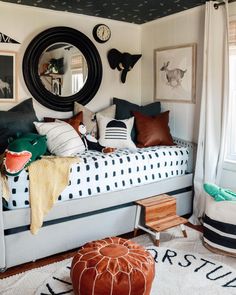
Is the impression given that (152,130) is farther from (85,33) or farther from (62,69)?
(85,33)

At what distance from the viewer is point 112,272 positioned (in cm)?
169

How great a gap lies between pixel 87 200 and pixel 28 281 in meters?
0.73

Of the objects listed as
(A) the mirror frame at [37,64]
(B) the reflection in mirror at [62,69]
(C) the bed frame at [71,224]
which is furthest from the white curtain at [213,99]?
(B) the reflection in mirror at [62,69]

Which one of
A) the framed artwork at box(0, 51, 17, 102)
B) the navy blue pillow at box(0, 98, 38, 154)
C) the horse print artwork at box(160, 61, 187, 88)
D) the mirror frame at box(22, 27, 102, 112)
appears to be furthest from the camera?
the horse print artwork at box(160, 61, 187, 88)

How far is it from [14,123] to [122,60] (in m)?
1.58

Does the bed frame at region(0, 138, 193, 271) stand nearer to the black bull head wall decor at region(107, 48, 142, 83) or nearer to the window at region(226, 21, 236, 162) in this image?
the window at region(226, 21, 236, 162)

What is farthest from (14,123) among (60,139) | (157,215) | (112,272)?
(112,272)

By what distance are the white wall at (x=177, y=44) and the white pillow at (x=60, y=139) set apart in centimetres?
129

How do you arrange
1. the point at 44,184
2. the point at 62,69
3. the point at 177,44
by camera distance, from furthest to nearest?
1. the point at 177,44
2. the point at 62,69
3. the point at 44,184

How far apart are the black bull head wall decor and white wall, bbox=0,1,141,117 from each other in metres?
0.06

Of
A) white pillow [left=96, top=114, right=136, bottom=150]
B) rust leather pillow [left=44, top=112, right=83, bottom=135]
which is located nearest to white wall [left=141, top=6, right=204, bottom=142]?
white pillow [left=96, top=114, right=136, bottom=150]

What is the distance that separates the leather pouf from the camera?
167 cm

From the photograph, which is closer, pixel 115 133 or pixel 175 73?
pixel 115 133

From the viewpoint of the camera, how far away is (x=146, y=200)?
283cm
